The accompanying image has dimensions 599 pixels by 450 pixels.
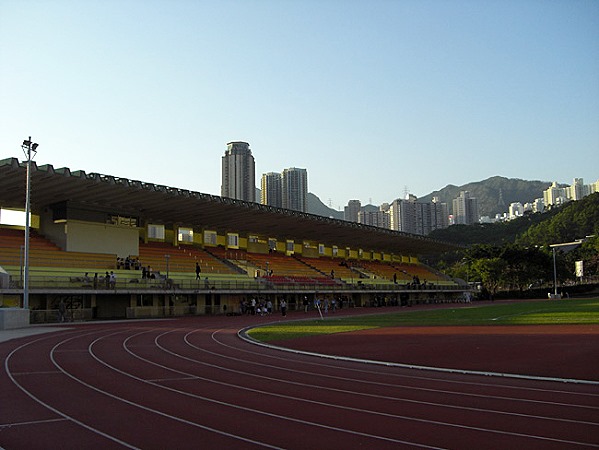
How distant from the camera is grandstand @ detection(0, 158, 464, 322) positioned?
35406 mm

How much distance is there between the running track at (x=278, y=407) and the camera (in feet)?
24.0

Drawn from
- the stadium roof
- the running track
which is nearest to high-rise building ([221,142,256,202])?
the stadium roof

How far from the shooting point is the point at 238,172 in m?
136

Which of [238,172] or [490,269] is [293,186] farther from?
[490,269]

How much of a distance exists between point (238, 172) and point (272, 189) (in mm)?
33547

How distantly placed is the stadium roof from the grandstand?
9 centimetres

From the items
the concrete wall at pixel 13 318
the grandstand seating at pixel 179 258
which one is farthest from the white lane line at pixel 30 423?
the grandstand seating at pixel 179 258

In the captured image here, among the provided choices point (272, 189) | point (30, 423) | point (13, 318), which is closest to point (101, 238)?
point (13, 318)

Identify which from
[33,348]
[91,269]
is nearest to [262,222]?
[91,269]

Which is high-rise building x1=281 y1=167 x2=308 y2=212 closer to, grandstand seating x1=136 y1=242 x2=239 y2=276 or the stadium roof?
the stadium roof

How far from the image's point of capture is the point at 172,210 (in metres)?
48.8

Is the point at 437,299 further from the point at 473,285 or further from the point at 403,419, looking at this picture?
the point at 403,419

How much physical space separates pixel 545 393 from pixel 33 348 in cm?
1561

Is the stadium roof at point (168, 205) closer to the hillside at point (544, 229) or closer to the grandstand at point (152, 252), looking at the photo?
the grandstand at point (152, 252)
